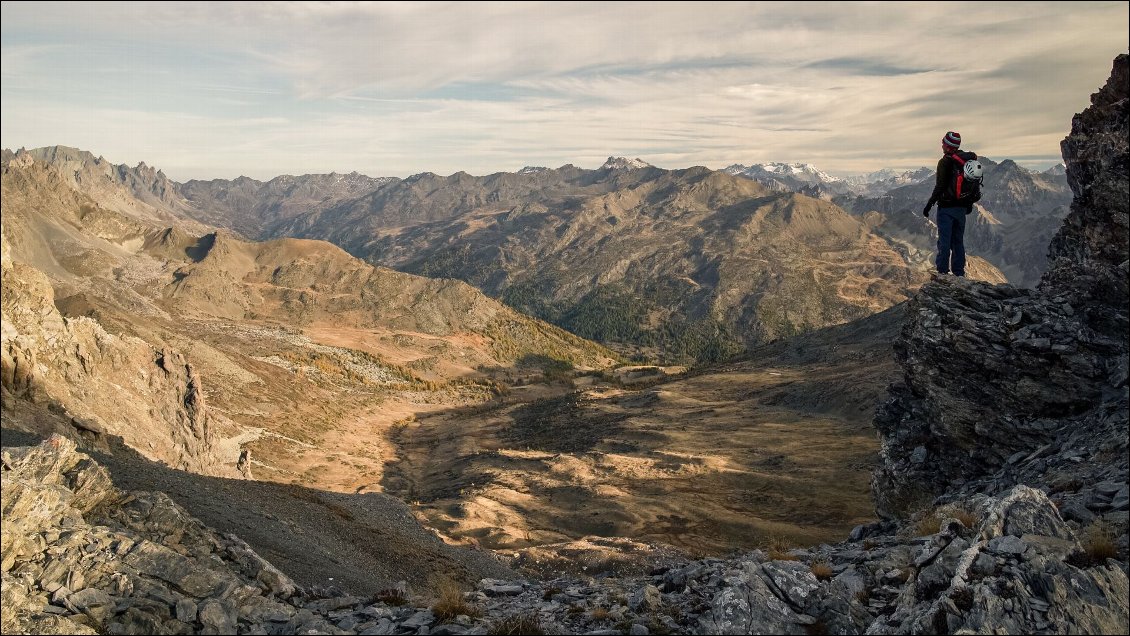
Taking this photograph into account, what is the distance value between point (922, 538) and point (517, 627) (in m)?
9.12

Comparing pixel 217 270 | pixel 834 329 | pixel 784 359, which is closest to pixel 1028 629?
pixel 784 359

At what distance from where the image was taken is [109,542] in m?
12.2

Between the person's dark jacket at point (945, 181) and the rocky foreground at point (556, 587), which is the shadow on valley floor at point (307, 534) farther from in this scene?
the person's dark jacket at point (945, 181)

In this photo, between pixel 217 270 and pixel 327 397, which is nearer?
pixel 327 397

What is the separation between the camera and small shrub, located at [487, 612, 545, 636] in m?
11.3

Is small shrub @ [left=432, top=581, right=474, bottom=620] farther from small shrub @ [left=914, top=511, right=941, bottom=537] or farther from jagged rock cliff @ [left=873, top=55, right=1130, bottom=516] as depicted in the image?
jagged rock cliff @ [left=873, top=55, right=1130, bottom=516]

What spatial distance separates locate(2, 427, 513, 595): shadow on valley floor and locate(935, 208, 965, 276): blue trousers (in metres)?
19.3

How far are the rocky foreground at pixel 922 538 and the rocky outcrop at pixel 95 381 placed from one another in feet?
50.7

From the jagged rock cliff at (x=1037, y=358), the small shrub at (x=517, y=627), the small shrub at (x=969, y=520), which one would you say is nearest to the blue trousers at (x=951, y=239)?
the jagged rock cliff at (x=1037, y=358)

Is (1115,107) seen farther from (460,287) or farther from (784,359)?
(460,287)

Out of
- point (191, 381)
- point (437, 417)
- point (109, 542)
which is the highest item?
point (109, 542)

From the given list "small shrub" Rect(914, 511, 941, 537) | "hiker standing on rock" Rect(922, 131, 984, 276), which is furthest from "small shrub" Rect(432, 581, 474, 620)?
"hiker standing on rock" Rect(922, 131, 984, 276)

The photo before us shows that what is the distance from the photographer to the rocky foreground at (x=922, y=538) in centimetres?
947

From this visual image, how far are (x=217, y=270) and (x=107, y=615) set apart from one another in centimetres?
14856
